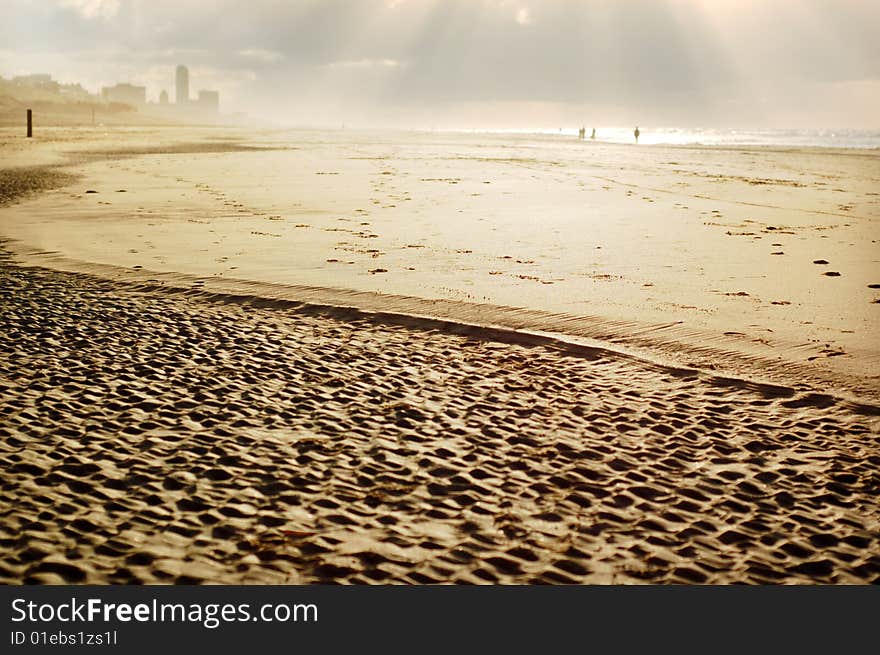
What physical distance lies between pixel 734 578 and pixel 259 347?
17.7 ft

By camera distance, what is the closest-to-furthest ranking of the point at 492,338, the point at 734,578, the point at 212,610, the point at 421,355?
1. the point at 212,610
2. the point at 734,578
3. the point at 421,355
4. the point at 492,338

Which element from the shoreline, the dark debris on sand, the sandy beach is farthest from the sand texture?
the dark debris on sand

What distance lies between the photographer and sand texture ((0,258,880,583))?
434cm

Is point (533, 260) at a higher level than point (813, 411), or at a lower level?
higher

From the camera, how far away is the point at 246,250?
1305cm

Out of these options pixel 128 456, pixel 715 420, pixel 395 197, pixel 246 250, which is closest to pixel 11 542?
pixel 128 456

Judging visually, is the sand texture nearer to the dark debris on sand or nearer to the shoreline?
the shoreline

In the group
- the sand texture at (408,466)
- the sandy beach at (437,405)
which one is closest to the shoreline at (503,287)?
the sandy beach at (437,405)

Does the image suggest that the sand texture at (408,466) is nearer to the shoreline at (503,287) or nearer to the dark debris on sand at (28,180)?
the shoreline at (503,287)

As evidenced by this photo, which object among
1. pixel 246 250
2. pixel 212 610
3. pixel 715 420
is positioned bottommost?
pixel 212 610

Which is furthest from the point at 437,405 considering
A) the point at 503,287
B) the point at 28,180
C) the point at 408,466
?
the point at 28,180

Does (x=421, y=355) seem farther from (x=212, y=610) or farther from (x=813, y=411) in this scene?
(x=212, y=610)

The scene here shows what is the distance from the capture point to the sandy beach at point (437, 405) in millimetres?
4453

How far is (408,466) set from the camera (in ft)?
17.9
